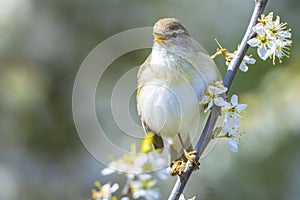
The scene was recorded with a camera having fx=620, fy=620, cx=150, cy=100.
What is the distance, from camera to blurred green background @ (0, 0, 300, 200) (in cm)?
468

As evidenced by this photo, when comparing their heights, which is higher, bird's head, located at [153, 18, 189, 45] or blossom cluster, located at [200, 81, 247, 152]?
bird's head, located at [153, 18, 189, 45]

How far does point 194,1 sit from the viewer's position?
620 centimetres

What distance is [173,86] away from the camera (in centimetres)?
277

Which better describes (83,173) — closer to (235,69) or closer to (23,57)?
(23,57)

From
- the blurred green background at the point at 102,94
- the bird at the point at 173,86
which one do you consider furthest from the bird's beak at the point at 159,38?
the blurred green background at the point at 102,94

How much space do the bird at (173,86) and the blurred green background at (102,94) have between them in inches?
64.2

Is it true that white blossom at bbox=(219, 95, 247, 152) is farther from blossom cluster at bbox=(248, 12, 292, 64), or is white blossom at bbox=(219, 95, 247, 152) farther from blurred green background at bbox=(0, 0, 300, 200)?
blurred green background at bbox=(0, 0, 300, 200)

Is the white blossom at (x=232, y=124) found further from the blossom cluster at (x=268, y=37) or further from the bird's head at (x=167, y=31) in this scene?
the bird's head at (x=167, y=31)

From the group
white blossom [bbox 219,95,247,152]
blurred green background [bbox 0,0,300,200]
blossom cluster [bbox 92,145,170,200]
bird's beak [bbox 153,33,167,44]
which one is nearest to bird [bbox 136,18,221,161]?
bird's beak [bbox 153,33,167,44]

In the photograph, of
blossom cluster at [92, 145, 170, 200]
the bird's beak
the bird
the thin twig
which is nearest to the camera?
the thin twig

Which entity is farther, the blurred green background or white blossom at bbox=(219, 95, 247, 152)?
the blurred green background

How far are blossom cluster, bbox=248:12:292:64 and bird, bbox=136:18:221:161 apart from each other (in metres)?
0.54

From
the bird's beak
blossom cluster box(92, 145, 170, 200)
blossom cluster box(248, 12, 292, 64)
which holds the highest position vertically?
the bird's beak

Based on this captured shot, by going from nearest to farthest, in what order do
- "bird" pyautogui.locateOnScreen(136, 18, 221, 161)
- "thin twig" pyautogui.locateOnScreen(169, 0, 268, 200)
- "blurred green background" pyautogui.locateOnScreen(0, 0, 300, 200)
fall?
"thin twig" pyautogui.locateOnScreen(169, 0, 268, 200)
"bird" pyautogui.locateOnScreen(136, 18, 221, 161)
"blurred green background" pyautogui.locateOnScreen(0, 0, 300, 200)
